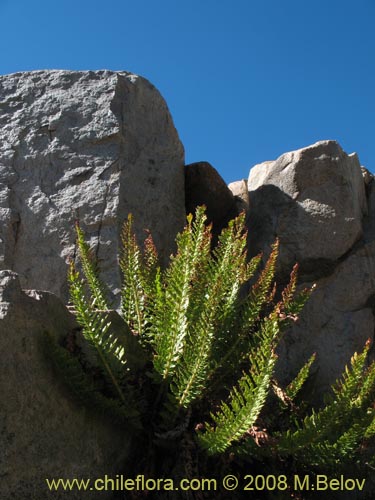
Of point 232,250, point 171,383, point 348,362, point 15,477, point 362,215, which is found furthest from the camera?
point 362,215

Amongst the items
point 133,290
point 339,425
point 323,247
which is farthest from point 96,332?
point 323,247

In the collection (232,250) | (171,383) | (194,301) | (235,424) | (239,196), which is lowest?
(235,424)

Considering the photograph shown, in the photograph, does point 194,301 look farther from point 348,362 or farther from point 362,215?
point 362,215

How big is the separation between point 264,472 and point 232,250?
1.01 meters

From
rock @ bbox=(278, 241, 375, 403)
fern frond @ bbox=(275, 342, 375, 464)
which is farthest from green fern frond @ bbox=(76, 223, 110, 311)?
rock @ bbox=(278, 241, 375, 403)

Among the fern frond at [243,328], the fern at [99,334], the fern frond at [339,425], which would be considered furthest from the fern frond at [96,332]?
the fern frond at [339,425]

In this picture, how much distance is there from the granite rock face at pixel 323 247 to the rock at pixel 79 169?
2.03 feet

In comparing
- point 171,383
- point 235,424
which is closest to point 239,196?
point 171,383

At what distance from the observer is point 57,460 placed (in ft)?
8.58

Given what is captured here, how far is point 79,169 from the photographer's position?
3.95 metres

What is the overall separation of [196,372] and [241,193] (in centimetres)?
208

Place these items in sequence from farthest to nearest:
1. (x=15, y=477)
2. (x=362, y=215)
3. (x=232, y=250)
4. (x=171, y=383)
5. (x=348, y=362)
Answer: (x=362, y=215)
(x=348, y=362)
(x=232, y=250)
(x=171, y=383)
(x=15, y=477)

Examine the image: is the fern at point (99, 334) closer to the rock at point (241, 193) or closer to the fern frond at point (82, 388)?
the fern frond at point (82, 388)

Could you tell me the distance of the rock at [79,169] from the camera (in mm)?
3840
